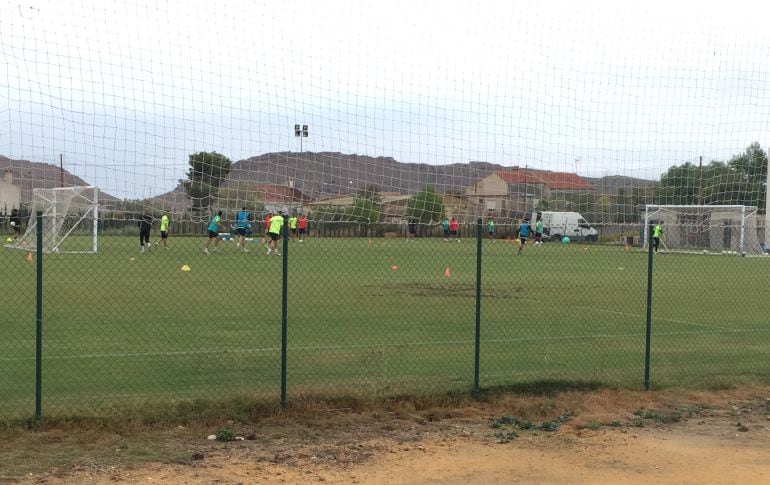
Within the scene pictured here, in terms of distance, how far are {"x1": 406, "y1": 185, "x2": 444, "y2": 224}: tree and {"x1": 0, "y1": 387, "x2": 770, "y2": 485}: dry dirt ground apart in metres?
2.89

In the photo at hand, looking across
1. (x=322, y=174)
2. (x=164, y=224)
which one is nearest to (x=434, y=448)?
(x=322, y=174)

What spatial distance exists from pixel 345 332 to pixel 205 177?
15.1ft

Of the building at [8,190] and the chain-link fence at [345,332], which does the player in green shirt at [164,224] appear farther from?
the building at [8,190]

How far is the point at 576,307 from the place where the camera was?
1711 cm

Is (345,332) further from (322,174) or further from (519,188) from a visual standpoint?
(322,174)

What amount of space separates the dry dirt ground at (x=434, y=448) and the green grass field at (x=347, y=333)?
771mm

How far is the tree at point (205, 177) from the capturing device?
8891 mm

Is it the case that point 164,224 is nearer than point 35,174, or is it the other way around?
point 35,174

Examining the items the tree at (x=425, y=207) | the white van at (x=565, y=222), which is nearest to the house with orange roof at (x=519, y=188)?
the tree at (x=425, y=207)

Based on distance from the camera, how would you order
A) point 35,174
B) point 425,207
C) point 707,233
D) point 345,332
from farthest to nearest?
point 707,233 → point 345,332 → point 425,207 → point 35,174

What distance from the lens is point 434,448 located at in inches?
278

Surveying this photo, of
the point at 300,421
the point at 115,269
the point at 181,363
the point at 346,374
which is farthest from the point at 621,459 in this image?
the point at 115,269

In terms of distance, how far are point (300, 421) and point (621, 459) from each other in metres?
3.01

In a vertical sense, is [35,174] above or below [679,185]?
below
